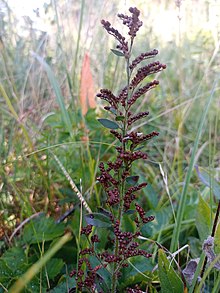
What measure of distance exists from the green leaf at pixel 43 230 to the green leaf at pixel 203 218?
13.6 inches

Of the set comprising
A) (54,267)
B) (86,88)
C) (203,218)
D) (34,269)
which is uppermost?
(86,88)

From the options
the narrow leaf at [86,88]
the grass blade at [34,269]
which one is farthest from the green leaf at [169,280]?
the narrow leaf at [86,88]

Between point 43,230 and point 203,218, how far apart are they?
406 millimetres

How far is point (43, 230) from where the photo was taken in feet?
3.44

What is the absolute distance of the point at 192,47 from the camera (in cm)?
279

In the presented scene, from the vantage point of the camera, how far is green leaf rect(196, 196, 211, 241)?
1.00 metres

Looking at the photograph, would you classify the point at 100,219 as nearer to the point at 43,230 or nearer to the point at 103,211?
the point at 103,211

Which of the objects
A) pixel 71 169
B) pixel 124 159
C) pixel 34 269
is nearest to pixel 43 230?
pixel 71 169

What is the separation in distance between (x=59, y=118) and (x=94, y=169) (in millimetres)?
263

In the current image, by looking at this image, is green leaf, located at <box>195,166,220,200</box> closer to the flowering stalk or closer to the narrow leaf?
the flowering stalk

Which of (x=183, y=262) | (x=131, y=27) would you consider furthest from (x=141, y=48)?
(x=131, y=27)

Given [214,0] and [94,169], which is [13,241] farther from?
[214,0]

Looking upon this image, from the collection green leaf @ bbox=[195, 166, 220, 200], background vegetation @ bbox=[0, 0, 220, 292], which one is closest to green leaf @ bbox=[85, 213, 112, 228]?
background vegetation @ bbox=[0, 0, 220, 292]

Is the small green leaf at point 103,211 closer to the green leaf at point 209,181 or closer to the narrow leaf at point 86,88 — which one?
the green leaf at point 209,181
